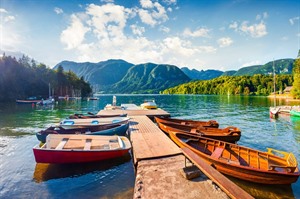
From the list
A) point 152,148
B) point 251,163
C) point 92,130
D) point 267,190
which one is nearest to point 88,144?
point 92,130

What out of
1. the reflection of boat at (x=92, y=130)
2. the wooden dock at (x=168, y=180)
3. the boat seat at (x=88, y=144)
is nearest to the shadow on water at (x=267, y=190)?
the wooden dock at (x=168, y=180)

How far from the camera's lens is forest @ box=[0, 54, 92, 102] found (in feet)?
303

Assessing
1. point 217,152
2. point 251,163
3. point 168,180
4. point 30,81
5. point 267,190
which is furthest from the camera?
point 30,81

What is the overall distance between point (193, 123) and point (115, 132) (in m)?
9.00

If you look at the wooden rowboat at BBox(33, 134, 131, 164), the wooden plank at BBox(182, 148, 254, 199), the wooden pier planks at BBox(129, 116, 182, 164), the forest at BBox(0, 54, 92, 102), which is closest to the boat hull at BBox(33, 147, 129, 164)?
the wooden rowboat at BBox(33, 134, 131, 164)

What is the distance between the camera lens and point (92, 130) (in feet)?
56.3

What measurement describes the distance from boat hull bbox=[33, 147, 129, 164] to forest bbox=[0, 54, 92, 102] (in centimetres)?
9551

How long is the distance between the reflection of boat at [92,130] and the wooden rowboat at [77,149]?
218 cm

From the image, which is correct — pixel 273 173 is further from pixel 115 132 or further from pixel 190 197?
pixel 115 132

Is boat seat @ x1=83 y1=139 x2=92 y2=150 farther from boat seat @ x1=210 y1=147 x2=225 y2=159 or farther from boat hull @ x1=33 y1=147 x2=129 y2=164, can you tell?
boat seat @ x1=210 y1=147 x2=225 y2=159

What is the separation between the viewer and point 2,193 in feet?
31.3

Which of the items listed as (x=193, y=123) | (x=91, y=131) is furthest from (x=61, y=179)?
(x=193, y=123)

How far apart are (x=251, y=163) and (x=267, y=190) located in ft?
5.50

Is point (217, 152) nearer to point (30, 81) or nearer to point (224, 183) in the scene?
point (224, 183)
